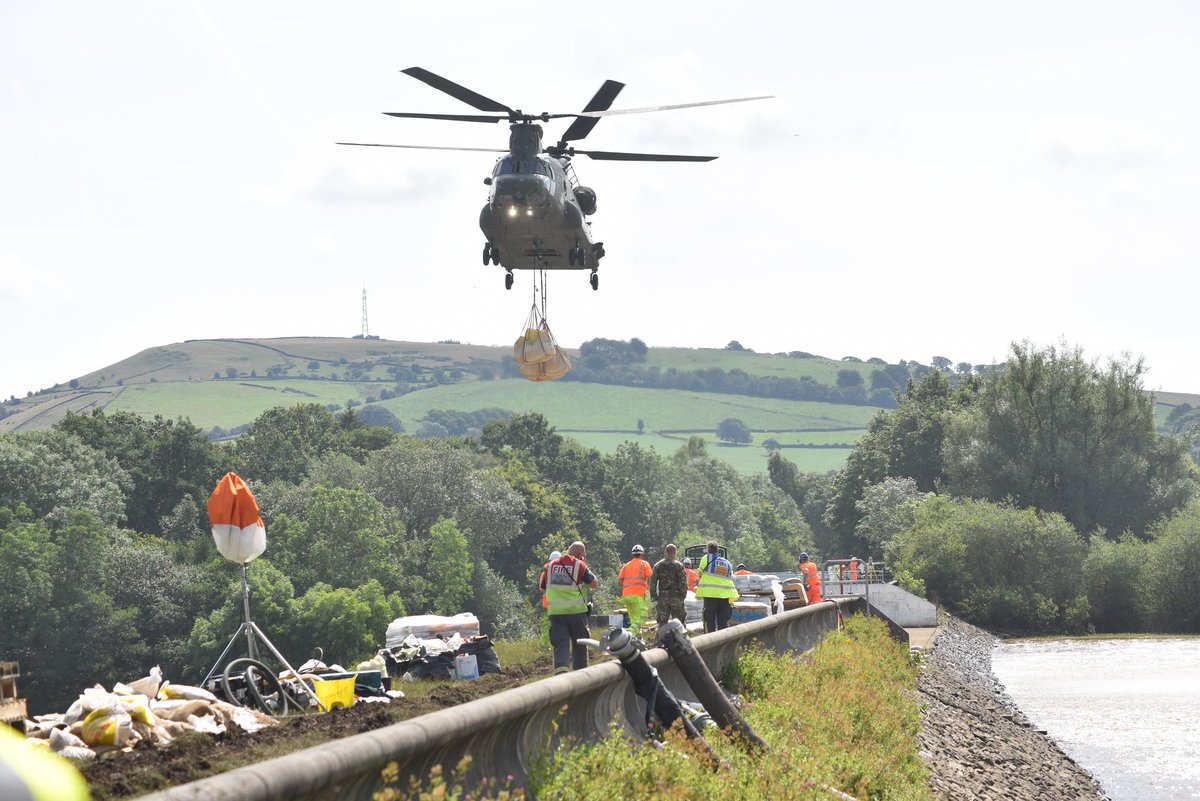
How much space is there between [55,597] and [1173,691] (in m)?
61.8

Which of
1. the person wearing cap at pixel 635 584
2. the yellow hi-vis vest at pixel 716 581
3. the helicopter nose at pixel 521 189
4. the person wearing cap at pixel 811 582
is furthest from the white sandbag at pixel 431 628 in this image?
the person wearing cap at pixel 811 582

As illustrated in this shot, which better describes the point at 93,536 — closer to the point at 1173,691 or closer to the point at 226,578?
the point at 226,578

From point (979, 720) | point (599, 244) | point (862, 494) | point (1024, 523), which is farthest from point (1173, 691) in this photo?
point (862, 494)

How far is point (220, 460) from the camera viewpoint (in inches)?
4626

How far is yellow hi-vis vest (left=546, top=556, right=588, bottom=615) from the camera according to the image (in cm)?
1923

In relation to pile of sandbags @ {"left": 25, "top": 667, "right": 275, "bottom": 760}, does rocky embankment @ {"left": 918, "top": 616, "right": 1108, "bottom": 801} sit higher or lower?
lower

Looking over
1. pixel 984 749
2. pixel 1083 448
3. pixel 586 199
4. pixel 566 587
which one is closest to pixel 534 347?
pixel 586 199

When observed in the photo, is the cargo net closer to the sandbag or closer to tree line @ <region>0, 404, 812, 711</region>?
the sandbag

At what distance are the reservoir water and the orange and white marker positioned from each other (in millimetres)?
15439

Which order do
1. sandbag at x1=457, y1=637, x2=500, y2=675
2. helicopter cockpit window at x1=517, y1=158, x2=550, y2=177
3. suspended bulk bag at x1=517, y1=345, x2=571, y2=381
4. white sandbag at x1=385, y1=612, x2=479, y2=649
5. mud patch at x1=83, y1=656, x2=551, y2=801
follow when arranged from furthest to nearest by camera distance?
suspended bulk bag at x1=517, y1=345, x2=571, y2=381, helicopter cockpit window at x1=517, y1=158, x2=550, y2=177, white sandbag at x1=385, y1=612, x2=479, y2=649, sandbag at x1=457, y1=637, x2=500, y2=675, mud patch at x1=83, y1=656, x2=551, y2=801

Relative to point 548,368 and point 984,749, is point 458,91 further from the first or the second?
point 984,749

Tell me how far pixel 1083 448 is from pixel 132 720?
74057 millimetres

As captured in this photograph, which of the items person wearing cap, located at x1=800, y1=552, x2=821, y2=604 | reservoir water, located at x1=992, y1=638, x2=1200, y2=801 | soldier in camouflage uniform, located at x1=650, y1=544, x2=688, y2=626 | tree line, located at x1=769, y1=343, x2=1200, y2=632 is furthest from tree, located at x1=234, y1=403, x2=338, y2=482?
soldier in camouflage uniform, located at x1=650, y1=544, x2=688, y2=626

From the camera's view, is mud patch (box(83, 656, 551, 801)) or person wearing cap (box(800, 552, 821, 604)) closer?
mud patch (box(83, 656, 551, 801))
